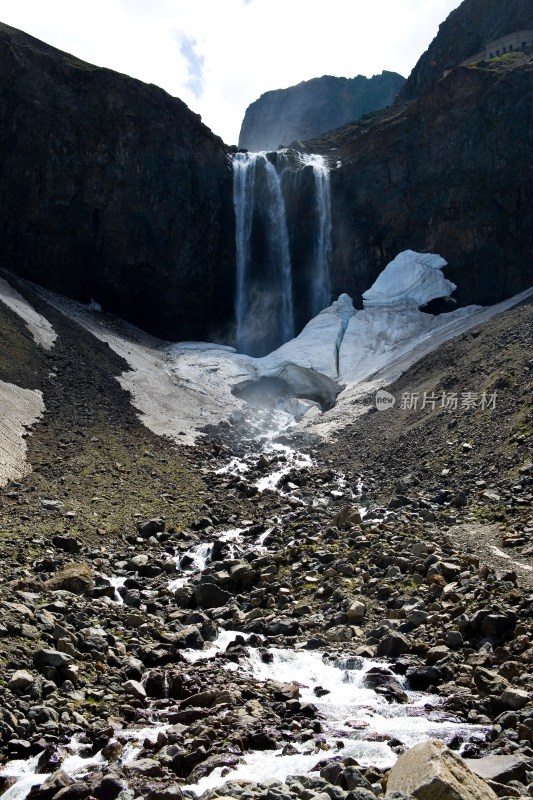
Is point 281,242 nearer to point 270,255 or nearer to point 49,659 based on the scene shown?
point 270,255

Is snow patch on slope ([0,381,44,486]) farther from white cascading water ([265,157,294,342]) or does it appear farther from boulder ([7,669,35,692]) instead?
white cascading water ([265,157,294,342])

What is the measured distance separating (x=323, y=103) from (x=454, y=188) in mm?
93135

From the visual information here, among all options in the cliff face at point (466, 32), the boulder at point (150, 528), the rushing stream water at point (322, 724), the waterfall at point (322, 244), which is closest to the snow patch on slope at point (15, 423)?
the boulder at point (150, 528)

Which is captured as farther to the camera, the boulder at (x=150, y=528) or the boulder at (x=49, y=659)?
the boulder at (x=150, y=528)

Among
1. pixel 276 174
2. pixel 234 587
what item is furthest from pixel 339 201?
pixel 234 587

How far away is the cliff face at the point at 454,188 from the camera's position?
45938mm

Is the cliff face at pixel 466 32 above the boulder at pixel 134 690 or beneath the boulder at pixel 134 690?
above

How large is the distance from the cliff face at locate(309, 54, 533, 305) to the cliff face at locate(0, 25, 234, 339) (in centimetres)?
870

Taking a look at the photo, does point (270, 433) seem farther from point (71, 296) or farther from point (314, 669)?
point (314, 669)

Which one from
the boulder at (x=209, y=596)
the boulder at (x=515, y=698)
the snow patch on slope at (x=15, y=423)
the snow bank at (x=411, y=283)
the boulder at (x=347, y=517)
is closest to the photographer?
the boulder at (x=515, y=698)

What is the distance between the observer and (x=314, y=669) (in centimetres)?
1280

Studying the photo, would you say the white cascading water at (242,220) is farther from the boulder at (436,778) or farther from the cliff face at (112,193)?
the boulder at (436,778)

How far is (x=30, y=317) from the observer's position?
3800 cm

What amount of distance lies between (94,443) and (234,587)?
451 inches
